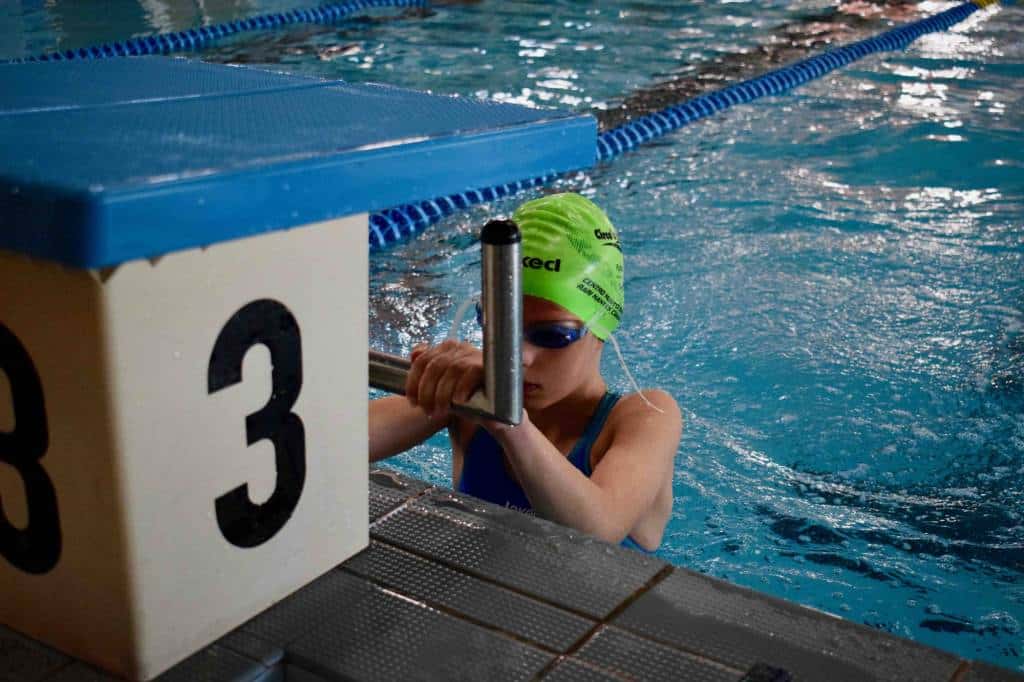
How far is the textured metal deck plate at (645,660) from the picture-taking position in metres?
1.50

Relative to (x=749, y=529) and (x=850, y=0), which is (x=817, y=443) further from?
(x=850, y=0)

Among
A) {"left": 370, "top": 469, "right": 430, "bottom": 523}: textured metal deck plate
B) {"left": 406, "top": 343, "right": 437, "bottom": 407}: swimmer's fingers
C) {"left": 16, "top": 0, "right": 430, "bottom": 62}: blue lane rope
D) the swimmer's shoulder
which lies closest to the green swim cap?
the swimmer's shoulder

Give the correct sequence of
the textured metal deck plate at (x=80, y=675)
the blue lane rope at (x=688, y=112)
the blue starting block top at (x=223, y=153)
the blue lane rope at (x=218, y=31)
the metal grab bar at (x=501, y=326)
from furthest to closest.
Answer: the blue lane rope at (x=218, y=31)
the blue lane rope at (x=688, y=112)
the textured metal deck plate at (x=80, y=675)
the metal grab bar at (x=501, y=326)
the blue starting block top at (x=223, y=153)

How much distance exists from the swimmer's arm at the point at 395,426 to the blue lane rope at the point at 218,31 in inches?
270

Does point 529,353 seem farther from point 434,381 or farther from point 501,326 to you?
point 501,326

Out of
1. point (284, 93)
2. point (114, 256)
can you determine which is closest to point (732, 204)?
point (284, 93)

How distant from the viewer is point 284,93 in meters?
1.61

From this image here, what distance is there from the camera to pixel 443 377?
5.22 feet

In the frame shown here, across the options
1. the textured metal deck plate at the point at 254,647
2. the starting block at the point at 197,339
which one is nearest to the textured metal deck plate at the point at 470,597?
the starting block at the point at 197,339

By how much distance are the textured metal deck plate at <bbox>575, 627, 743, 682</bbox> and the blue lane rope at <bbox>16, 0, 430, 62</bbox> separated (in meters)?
7.94

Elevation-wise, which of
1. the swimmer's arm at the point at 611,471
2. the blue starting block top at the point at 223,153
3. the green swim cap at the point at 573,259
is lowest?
the swimmer's arm at the point at 611,471

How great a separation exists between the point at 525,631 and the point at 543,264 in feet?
2.78

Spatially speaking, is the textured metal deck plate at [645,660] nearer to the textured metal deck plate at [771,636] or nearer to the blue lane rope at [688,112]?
the textured metal deck plate at [771,636]

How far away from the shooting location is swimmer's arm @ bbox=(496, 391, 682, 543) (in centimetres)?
189
